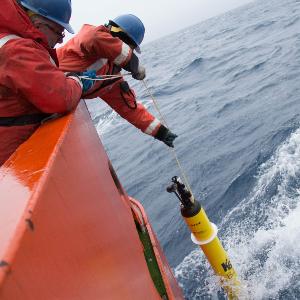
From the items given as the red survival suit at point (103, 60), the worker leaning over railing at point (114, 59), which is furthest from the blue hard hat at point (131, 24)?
the red survival suit at point (103, 60)

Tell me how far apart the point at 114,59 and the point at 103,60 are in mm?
258

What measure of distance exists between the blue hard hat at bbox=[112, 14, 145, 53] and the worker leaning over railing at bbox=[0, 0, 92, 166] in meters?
1.53

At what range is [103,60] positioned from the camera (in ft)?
12.2

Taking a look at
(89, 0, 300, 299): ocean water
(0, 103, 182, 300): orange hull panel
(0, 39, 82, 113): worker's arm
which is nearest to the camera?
(0, 103, 182, 300): orange hull panel

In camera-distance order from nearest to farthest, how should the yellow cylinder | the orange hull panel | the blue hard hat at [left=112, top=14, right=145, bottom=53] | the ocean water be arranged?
1. the orange hull panel
2. the yellow cylinder
3. the ocean water
4. the blue hard hat at [left=112, top=14, right=145, bottom=53]

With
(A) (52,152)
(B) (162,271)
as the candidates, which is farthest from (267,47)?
(A) (52,152)

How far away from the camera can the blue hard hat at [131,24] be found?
3938 mm

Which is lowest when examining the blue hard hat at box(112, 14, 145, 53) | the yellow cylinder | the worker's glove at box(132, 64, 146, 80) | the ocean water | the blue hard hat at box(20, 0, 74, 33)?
the ocean water

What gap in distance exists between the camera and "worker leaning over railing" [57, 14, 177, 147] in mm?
3422

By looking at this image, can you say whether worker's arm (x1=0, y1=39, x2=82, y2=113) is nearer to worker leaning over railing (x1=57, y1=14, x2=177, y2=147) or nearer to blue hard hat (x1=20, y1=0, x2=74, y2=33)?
blue hard hat (x1=20, y1=0, x2=74, y2=33)

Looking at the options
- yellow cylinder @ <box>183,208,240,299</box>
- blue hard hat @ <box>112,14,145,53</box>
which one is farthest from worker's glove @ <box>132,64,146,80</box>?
yellow cylinder @ <box>183,208,240,299</box>

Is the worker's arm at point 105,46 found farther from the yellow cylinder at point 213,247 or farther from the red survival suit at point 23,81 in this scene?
the yellow cylinder at point 213,247

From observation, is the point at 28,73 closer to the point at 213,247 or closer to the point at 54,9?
the point at 54,9

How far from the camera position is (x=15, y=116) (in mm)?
2258
